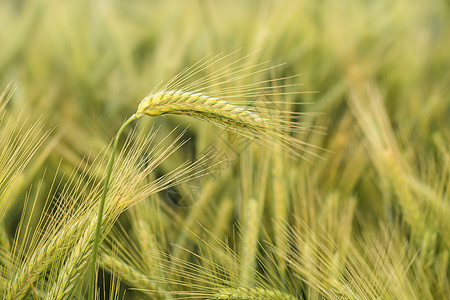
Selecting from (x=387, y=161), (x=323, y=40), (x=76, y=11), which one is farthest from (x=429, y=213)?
(x=76, y=11)

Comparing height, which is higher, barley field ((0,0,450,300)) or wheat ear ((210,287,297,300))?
barley field ((0,0,450,300))

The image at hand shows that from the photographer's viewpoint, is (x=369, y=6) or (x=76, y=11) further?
(x=369, y=6)

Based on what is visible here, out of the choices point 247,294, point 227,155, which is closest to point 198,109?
point 247,294

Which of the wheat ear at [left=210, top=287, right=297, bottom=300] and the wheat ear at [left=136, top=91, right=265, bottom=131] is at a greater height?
the wheat ear at [left=136, top=91, right=265, bottom=131]

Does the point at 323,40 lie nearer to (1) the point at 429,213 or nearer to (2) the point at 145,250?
(1) the point at 429,213

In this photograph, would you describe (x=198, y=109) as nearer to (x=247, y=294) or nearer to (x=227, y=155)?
(x=247, y=294)

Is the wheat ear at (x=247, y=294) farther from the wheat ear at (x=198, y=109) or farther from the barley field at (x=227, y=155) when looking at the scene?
the wheat ear at (x=198, y=109)

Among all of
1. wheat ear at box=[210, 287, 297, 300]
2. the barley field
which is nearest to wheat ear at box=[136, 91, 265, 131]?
the barley field

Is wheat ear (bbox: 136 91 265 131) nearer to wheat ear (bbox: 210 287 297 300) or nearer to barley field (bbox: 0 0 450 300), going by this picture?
barley field (bbox: 0 0 450 300)

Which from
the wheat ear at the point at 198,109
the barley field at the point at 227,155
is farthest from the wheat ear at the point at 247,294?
the wheat ear at the point at 198,109
